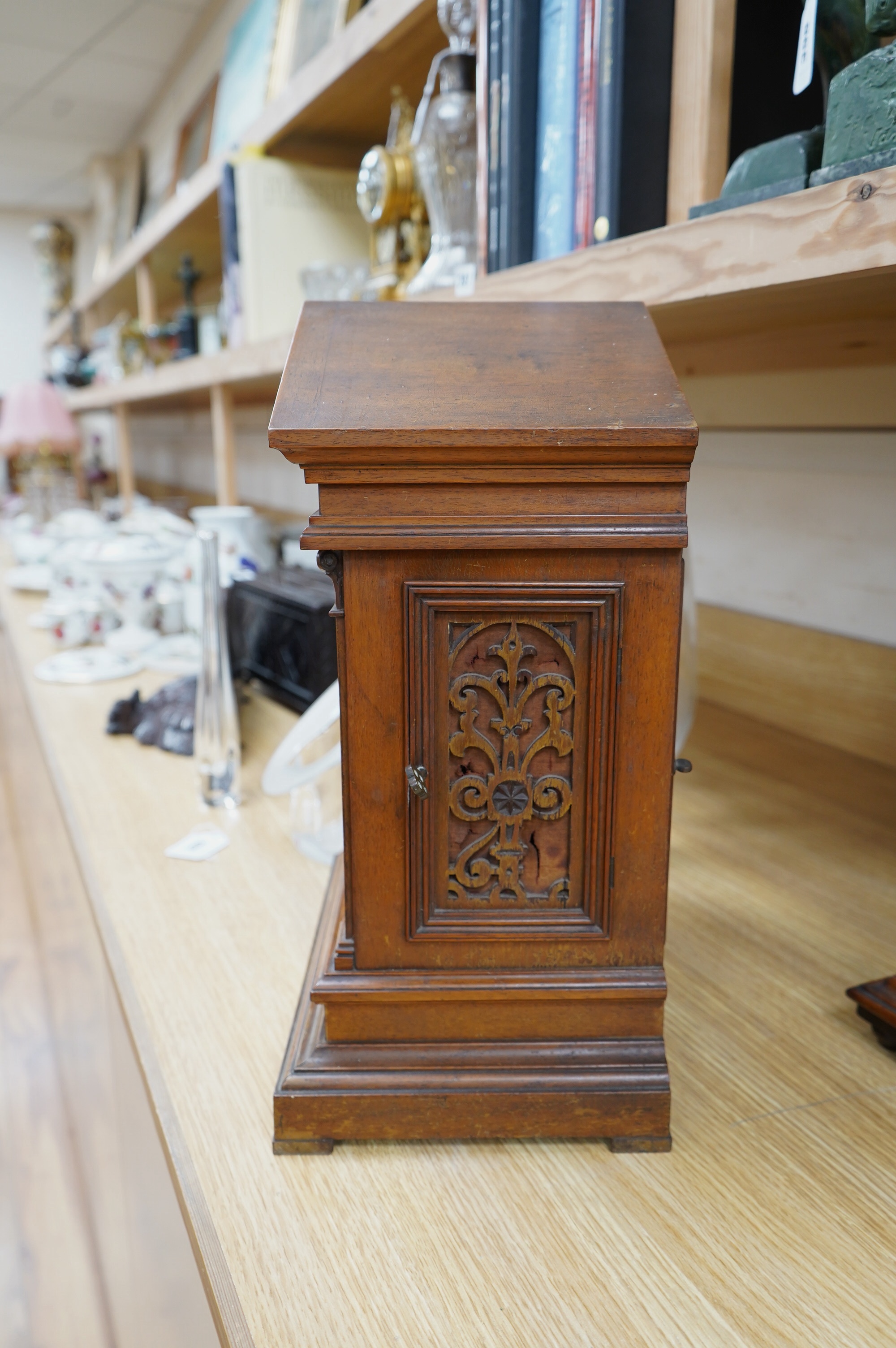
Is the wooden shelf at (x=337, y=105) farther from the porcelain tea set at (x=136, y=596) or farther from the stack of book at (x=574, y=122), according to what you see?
the porcelain tea set at (x=136, y=596)

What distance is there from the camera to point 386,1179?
0.52 m

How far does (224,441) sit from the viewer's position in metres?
1.93

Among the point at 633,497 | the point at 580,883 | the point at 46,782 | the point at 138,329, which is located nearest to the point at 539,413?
the point at 633,497

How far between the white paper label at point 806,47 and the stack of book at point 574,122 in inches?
5.9

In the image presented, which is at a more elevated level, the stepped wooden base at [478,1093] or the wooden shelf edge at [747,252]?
the wooden shelf edge at [747,252]

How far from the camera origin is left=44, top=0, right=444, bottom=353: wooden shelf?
105cm

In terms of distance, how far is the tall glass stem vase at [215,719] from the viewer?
1048mm

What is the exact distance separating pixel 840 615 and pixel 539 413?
0.77 m

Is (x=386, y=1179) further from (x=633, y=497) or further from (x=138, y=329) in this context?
(x=138, y=329)

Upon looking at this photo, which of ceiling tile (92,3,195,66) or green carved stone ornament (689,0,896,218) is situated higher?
ceiling tile (92,3,195,66)

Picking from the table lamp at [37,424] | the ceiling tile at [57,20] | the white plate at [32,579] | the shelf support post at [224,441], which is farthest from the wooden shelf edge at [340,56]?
the table lamp at [37,424]

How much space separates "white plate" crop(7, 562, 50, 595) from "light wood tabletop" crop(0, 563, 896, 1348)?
164cm

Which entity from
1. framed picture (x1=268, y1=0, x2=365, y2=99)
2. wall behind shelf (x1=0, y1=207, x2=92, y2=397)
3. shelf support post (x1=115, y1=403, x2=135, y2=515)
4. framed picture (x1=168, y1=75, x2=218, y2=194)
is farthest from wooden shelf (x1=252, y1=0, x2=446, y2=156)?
wall behind shelf (x1=0, y1=207, x2=92, y2=397)

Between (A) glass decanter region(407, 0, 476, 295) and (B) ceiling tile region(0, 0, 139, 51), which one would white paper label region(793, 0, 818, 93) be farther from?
(B) ceiling tile region(0, 0, 139, 51)
